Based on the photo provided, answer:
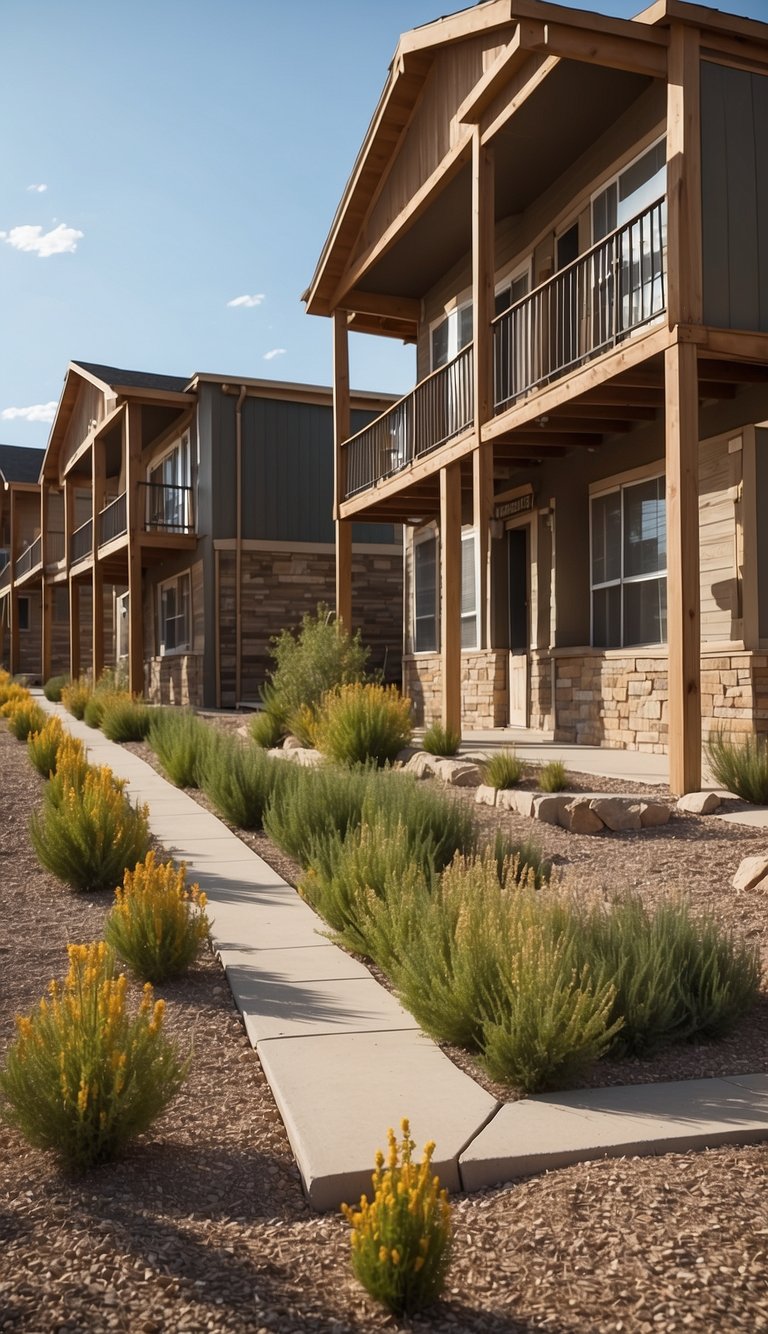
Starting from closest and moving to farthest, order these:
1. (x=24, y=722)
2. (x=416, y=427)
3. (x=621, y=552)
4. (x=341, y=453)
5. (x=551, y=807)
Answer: (x=551, y=807) < (x=621, y=552) < (x=416, y=427) < (x=24, y=722) < (x=341, y=453)

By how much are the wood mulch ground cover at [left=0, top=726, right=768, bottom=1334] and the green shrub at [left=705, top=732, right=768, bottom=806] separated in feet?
16.7

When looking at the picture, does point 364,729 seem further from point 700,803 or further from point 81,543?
point 81,543

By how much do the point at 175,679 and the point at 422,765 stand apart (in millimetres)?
14079

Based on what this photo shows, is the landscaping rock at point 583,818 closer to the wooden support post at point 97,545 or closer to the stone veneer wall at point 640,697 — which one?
the stone veneer wall at point 640,697

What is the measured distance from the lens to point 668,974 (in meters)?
4.15

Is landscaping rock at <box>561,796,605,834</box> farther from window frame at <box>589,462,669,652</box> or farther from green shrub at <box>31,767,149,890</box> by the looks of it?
window frame at <box>589,462,669,652</box>

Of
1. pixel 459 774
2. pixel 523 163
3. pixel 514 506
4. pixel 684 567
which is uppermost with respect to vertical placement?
pixel 523 163

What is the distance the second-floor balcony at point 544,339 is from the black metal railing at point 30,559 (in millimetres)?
18297

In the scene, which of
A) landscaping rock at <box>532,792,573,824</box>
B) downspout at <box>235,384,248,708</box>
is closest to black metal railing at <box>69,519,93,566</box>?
downspout at <box>235,384,248,708</box>

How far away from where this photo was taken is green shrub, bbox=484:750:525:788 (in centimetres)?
928

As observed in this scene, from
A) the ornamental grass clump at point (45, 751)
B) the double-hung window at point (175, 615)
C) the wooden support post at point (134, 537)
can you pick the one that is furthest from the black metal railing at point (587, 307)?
the double-hung window at point (175, 615)

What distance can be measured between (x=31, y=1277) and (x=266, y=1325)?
0.58 meters

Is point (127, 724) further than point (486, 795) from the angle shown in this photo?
Yes

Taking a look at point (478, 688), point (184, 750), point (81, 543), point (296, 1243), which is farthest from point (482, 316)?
point (81, 543)
